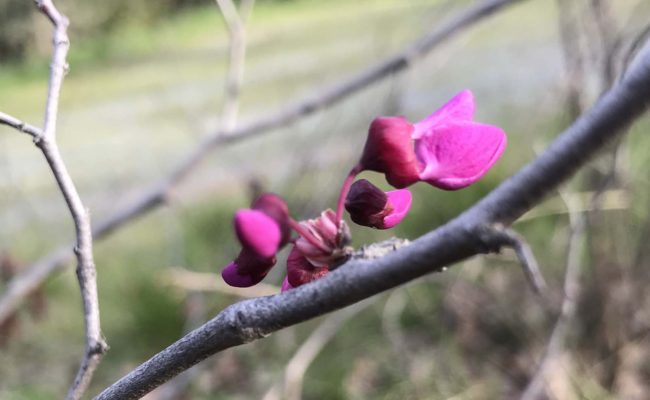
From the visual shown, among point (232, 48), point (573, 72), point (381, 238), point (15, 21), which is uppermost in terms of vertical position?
point (15, 21)

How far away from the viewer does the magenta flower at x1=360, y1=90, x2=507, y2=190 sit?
0.40 m

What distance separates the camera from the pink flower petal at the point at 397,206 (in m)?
0.43

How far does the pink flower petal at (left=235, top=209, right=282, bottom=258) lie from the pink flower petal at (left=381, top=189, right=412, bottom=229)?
0.09m

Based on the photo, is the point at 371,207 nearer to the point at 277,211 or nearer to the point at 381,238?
the point at 277,211

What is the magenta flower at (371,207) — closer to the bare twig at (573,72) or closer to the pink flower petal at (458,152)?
the pink flower petal at (458,152)

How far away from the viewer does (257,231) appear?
1.19ft

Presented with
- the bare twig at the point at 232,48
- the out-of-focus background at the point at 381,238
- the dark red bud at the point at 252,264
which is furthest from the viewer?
the out-of-focus background at the point at 381,238

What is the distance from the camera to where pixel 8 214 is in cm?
373

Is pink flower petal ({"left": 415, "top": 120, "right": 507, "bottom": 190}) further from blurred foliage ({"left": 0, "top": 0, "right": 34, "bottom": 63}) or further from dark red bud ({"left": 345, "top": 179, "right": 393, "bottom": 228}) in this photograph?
blurred foliage ({"left": 0, "top": 0, "right": 34, "bottom": 63})

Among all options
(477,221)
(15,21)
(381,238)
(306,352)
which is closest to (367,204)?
(477,221)

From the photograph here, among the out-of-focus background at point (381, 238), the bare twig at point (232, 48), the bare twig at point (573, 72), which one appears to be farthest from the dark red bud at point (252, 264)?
the bare twig at point (573, 72)

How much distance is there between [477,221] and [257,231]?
11cm

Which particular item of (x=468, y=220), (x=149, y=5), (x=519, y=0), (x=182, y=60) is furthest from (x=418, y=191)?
(x=149, y=5)

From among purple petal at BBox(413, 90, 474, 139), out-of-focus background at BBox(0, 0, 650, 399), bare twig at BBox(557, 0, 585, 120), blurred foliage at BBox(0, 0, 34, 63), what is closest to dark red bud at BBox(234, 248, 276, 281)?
purple petal at BBox(413, 90, 474, 139)
